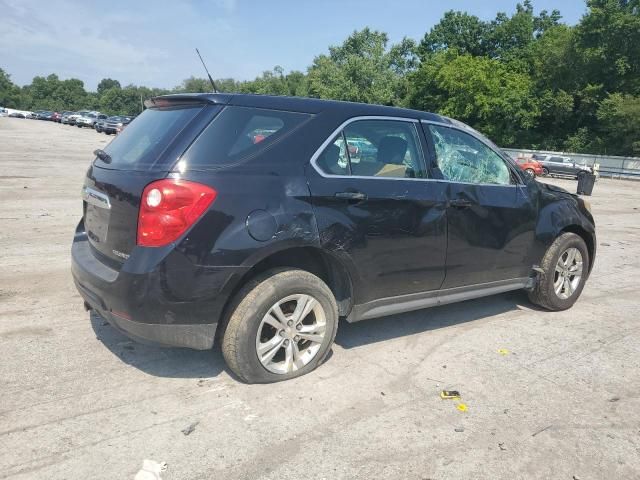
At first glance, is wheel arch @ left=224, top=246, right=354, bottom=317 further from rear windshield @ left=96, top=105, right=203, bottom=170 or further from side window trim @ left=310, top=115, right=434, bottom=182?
rear windshield @ left=96, top=105, right=203, bottom=170

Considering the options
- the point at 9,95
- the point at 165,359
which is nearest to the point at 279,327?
the point at 165,359

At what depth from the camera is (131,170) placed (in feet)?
10.4

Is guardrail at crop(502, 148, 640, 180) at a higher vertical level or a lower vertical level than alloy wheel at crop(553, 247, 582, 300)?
higher

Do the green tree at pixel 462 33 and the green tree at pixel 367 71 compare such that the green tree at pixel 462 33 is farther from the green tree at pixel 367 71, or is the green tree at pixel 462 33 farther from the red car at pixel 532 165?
the red car at pixel 532 165

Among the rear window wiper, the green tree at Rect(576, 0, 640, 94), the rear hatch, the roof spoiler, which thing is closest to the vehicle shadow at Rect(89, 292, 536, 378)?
the rear hatch

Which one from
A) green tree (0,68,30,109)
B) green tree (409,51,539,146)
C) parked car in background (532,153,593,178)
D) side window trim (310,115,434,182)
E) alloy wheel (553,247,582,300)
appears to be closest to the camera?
side window trim (310,115,434,182)

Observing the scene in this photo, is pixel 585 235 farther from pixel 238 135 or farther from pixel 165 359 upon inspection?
pixel 165 359

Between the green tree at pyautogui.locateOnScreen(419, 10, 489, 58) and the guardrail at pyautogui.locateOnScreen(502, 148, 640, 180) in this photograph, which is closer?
the guardrail at pyautogui.locateOnScreen(502, 148, 640, 180)

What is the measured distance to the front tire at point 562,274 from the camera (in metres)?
4.96

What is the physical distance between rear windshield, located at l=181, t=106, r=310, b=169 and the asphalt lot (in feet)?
4.81

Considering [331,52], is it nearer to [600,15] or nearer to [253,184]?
[600,15]

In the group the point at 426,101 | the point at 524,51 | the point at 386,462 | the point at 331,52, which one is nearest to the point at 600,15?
the point at 524,51

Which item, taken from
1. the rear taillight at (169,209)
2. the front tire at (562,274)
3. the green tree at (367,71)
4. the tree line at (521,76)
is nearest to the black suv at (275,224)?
the rear taillight at (169,209)

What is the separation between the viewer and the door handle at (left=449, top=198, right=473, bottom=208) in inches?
158
